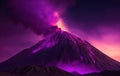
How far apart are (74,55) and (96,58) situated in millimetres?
13379

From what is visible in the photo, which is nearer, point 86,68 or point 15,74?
point 15,74

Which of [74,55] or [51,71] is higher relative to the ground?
[74,55]

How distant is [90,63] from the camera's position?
187 metres

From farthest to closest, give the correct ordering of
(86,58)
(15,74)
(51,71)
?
(86,58)
(51,71)
(15,74)

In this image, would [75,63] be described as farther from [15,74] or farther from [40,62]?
[15,74]

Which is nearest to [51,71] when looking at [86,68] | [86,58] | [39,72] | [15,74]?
[39,72]

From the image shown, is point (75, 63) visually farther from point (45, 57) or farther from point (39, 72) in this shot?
point (39, 72)

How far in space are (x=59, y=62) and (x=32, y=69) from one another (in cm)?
6635

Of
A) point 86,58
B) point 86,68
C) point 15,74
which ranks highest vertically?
point 86,58

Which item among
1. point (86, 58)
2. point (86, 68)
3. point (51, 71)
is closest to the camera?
point (51, 71)

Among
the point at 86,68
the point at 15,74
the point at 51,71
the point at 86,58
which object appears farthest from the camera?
the point at 86,58

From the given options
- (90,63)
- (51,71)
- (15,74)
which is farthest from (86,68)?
(15,74)

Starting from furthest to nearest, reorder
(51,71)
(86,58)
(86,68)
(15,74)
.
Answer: (86,58) < (86,68) < (51,71) < (15,74)

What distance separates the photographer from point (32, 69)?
395 feet
